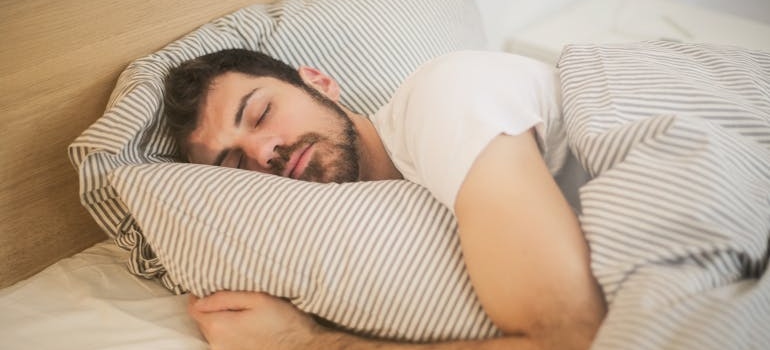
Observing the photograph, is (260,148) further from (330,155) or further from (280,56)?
(280,56)

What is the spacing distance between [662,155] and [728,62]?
0.34 m

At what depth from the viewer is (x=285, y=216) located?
64 centimetres

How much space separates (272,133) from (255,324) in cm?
34

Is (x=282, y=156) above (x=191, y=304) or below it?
above

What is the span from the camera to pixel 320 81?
0.99 meters

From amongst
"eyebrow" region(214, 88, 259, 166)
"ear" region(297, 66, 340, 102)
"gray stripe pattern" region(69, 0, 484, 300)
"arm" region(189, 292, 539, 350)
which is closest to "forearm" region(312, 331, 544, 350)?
"arm" region(189, 292, 539, 350)

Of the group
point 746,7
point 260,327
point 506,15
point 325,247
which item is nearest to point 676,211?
point 325,247

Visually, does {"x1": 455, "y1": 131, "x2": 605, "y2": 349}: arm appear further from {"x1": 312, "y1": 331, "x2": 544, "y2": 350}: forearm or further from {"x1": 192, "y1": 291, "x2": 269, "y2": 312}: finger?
{"x1": 192, "y1": 291, "x2": 269, "y2": 312}: finger

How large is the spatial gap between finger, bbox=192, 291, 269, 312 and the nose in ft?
0.82

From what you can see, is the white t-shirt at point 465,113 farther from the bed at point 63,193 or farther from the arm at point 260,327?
the bed at point 63,193

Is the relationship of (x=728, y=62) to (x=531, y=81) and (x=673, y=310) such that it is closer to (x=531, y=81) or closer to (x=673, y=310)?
(x=531, y=81)

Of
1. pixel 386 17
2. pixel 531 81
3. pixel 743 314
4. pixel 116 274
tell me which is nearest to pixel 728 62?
pixel 531 81

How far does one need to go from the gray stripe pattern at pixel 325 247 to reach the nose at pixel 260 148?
14 cm

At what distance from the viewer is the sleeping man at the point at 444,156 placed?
53cm
